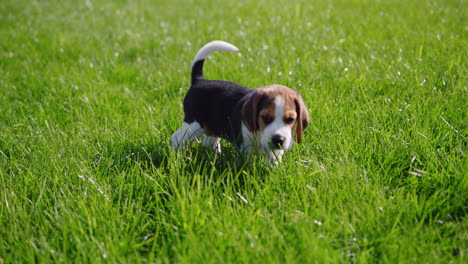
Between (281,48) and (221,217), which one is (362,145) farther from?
(281,48)

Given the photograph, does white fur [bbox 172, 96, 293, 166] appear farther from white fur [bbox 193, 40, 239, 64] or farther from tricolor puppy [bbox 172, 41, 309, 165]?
white fur [bbox 193, 40, 239, 64]

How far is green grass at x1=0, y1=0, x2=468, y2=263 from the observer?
248cm

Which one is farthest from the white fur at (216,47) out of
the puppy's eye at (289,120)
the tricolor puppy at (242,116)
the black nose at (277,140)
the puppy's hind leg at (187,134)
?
the black nose at (277,140)

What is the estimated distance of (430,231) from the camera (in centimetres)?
250

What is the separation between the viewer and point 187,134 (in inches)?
150

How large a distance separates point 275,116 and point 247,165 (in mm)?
551

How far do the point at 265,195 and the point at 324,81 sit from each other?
8.87 ft

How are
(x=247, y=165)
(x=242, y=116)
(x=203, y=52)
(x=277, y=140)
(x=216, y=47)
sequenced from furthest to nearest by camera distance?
(x=203, y=52) < (x=216, y=47) < (x=247, y=165) < (x=242, y=116) < (x=277, y=140)

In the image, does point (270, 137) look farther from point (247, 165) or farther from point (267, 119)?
point (247, 165)

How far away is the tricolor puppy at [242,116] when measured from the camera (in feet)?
9.93

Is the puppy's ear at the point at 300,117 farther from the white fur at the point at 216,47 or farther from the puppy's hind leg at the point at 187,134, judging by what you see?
the puppy's hind leg at the point at 187,134

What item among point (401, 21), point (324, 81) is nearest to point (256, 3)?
point (401, 21)

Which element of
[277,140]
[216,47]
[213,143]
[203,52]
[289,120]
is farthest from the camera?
[213,143]

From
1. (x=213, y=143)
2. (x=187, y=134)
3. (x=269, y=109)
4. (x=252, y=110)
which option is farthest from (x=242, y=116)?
(x=213, y=143)
